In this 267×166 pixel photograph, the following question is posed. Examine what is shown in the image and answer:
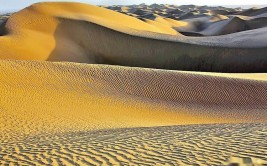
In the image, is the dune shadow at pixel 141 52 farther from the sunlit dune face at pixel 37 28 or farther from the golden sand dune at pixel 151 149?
the golden sand dune at pixel 151 149

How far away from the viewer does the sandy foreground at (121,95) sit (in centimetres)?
339

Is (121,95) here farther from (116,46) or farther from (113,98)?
(116,46)

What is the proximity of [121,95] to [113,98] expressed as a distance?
264mm

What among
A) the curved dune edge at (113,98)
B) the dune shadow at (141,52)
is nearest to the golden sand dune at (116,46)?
the dune shadow at (141,52)

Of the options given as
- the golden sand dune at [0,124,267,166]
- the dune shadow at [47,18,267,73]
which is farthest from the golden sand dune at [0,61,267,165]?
the dune shadow at [47,18,267,73]

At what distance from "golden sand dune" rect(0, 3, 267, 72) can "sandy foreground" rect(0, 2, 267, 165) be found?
1.2 inches

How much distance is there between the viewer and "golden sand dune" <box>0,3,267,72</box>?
1331 centimetres

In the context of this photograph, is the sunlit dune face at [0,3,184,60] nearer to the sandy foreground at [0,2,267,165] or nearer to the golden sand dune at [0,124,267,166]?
the sandy foreground at [0,2,267,165]

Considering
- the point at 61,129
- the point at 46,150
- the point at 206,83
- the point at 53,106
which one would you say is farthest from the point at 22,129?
the point at 206,83

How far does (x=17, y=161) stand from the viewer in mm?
3246

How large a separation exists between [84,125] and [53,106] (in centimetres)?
135

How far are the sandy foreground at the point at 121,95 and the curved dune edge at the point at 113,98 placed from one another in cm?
2

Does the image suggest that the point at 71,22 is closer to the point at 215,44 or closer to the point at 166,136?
the point at 215,44

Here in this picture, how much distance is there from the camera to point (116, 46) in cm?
1438
